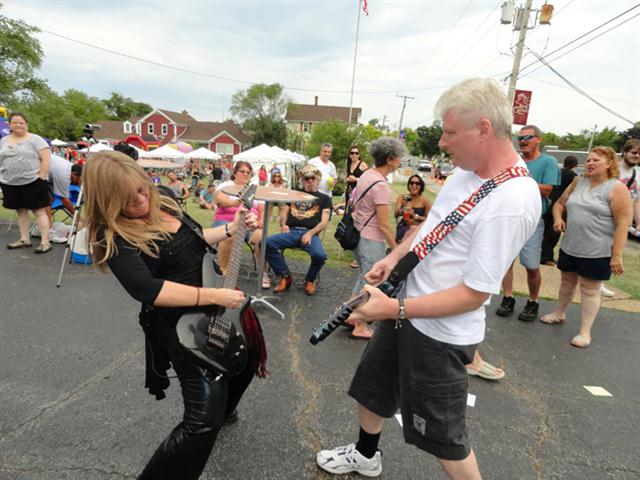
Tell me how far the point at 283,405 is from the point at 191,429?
1.12 meters

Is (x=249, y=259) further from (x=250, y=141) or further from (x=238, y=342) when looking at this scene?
(x=250, y=141)

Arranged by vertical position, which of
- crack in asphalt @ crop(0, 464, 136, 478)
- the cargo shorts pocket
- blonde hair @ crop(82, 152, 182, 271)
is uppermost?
blonde hair @ crop(82, 152, 182, 271)

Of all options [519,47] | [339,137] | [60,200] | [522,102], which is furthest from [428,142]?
[60,200]

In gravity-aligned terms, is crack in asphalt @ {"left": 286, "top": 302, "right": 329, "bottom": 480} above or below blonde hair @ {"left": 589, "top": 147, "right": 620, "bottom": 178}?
below

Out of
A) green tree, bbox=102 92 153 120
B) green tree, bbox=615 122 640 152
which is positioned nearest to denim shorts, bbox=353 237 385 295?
green tree, bbox=615 122 640 152

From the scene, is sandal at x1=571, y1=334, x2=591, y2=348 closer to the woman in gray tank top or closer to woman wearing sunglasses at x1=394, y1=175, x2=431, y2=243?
the woman in gray tank top

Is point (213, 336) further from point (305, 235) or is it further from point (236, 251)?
point (305, 235)

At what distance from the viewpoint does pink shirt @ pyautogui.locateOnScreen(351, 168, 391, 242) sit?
11.3ft

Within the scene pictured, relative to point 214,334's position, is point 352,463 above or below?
below

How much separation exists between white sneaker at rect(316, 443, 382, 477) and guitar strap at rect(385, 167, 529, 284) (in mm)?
1159

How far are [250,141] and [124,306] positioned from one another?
2508 inches

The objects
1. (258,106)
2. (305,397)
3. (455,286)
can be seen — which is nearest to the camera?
(455,286)

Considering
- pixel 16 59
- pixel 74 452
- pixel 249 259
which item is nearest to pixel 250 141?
pixel 16 59

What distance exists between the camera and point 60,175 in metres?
6.18
